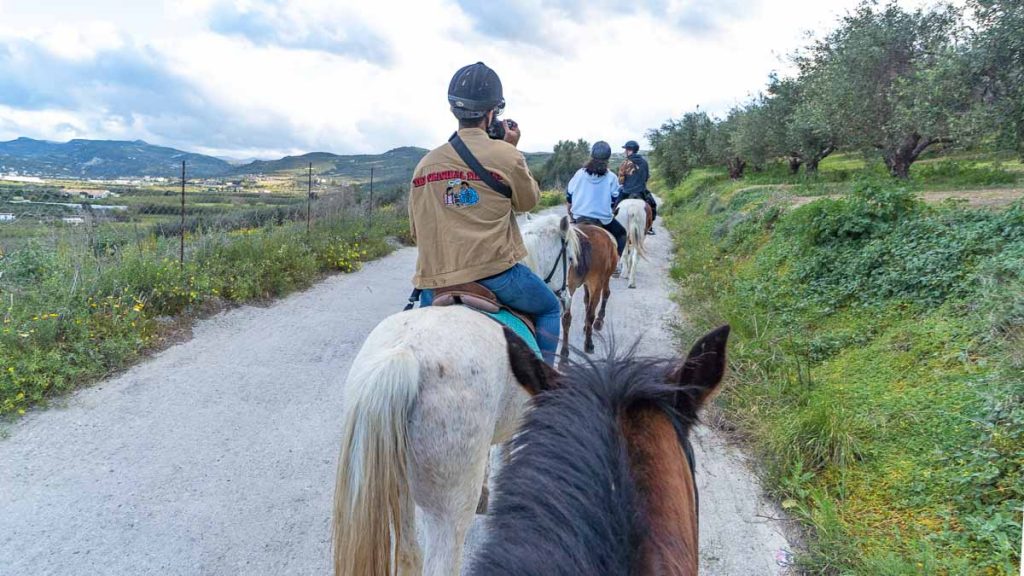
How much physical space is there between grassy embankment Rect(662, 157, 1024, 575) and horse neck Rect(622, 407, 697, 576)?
7.30 feet

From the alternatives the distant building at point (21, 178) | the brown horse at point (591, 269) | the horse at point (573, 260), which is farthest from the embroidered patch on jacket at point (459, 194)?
the distant building at point (21, 178)

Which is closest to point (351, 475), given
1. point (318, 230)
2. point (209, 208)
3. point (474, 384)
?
point (474, 384)

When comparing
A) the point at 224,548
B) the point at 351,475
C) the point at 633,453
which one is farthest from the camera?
the point at 224,548

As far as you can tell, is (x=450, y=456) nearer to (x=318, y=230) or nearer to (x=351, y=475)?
(x=351, y=475)

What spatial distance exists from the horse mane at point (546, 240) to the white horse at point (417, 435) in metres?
2.68

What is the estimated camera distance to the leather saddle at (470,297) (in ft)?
8.47

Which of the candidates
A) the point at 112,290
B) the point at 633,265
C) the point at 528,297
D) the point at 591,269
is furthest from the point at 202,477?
the point at 633,265

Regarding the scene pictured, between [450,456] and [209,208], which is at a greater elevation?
[209,208]

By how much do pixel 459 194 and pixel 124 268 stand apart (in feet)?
19.4

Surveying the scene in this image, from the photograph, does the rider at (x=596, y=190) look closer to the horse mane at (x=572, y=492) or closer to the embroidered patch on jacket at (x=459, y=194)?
the embroidered patch on jacket at (x=459, y=194)

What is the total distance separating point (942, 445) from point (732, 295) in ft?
13.5

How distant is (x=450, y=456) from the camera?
2.01 metres

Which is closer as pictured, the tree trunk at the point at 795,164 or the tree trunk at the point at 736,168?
the tree trunk at the point at 795,164

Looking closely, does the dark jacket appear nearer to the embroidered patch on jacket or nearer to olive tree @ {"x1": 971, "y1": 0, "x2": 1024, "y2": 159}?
olive tree @ {"x1": 971, "y1": 0, "x2": 1024, "y2": 159}
